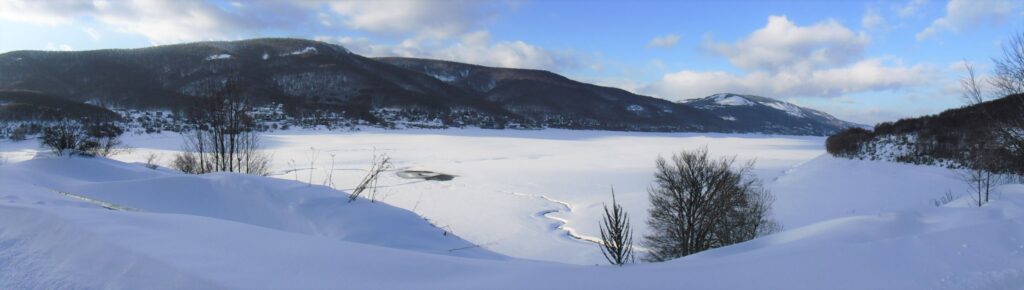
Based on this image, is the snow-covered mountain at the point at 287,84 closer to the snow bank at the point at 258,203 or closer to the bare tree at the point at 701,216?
the bare tree at the point at 701,216

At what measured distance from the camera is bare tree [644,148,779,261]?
18297mm

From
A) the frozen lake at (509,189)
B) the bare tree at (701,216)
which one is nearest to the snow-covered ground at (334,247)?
the frozen lake at (509,189)

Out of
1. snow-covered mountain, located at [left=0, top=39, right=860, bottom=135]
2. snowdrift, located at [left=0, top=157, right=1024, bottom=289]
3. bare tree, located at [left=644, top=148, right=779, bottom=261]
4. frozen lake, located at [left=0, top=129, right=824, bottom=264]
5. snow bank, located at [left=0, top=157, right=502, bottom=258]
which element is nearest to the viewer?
snowdrift, located at [left=0, top=157, right=1024, bottom=289]

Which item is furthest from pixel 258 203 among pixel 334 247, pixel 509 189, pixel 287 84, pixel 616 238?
pixel 287 84

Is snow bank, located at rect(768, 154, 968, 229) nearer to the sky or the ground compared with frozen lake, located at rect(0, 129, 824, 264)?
nearer to the sky

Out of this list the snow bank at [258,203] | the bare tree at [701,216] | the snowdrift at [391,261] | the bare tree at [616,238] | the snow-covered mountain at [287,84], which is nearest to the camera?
the snowdrift at [391,261]

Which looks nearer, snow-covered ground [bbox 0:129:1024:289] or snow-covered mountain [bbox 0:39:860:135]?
snow-covered ground [bbox 0:129:1024:289]

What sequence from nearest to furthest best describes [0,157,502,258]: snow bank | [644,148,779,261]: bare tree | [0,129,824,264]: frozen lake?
[0,157,502,258]: snow bank
[0,129,824,264]: frozen lake
[644,148,779,261]: bare tree

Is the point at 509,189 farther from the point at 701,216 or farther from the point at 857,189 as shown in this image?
the point at 857,189

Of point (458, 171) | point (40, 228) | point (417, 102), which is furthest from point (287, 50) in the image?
point (40, 228)

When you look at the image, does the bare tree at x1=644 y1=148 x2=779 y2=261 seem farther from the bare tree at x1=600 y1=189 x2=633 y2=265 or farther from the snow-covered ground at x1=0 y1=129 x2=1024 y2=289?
the bare tree at x1=600 y1=189 x2=633 y2=265

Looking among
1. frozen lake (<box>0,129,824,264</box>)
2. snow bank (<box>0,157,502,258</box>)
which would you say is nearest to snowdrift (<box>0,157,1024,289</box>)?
snow bank (<box>0,157,502,258</box>)

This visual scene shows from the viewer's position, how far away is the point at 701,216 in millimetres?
19906

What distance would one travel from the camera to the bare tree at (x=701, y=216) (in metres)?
18.3
